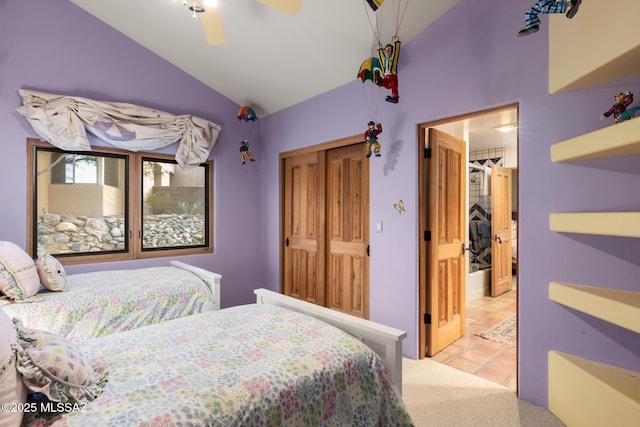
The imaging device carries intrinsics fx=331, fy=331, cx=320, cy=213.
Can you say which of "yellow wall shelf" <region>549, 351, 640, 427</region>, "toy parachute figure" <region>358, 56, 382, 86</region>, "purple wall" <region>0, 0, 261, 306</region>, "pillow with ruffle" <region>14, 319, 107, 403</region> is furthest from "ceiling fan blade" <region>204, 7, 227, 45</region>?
"yellow wall shelf" <region>549, 351, 640, 427</region>

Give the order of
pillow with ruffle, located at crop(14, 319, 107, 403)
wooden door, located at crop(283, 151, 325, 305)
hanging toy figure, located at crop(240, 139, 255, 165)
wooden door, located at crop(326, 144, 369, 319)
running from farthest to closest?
1. hanging toy figure, located at crop(240, 139, 255, 165)
2. wooden door, located at crop(283, 151, 325, 305)
3. wooden door, located at crop(326, 144, 369, 319)
4. pillow with ruffle, located at crop(14, 319, 107, 403)

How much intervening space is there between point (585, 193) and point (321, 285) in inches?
102

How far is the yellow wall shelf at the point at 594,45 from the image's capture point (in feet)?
4.99

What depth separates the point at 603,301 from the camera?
64.5 inches

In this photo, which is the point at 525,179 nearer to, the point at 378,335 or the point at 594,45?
the point at 594,45

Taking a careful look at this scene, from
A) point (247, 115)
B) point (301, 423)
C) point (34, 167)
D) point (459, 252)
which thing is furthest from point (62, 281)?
point (459, 252)

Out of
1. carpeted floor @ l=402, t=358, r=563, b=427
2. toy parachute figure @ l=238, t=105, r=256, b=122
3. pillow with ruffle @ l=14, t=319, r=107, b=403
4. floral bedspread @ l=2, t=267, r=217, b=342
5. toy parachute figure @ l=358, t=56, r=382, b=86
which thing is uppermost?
toy parachute figure @ l=238, t=105, r=256, b=122

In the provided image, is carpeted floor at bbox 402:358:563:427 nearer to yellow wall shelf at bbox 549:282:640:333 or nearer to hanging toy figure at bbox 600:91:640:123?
yellow wall shelf at bbox 549:282:640:333

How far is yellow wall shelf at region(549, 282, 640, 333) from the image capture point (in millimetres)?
1508

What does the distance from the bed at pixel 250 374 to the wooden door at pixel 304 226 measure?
2016 mm

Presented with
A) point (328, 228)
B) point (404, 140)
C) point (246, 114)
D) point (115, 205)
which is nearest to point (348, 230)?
point (328, 228)

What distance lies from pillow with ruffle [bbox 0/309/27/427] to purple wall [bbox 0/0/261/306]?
2646 mm

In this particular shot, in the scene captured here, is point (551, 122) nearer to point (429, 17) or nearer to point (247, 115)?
point (429, 17)

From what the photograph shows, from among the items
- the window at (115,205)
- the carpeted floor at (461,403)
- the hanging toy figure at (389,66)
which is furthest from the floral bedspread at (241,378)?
the window at (115,205)
